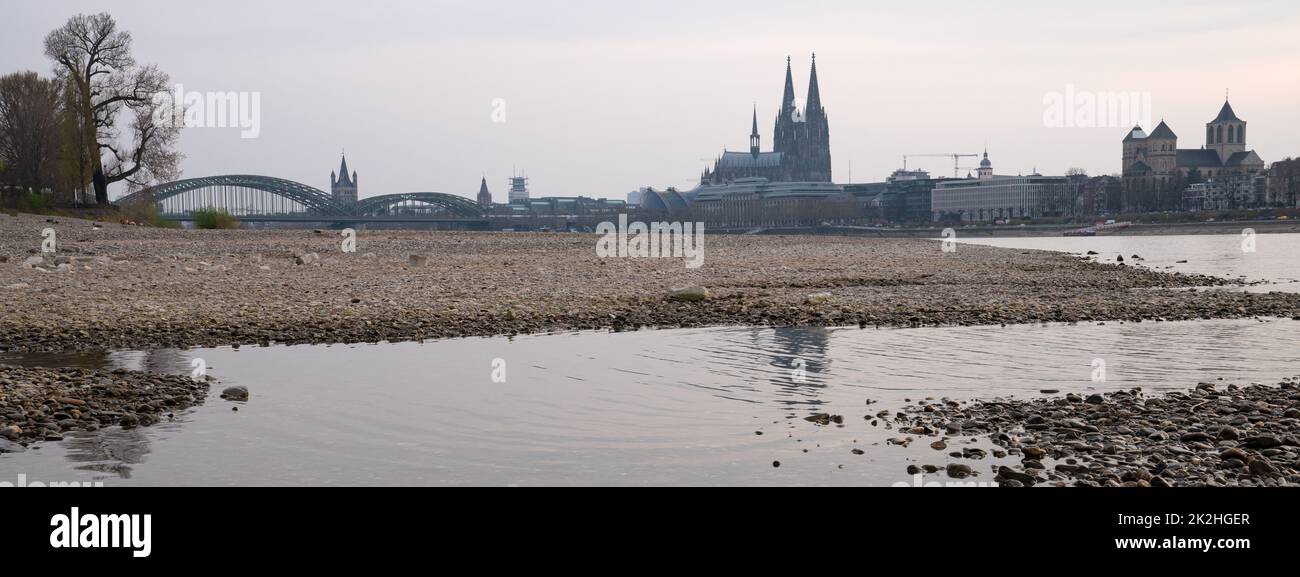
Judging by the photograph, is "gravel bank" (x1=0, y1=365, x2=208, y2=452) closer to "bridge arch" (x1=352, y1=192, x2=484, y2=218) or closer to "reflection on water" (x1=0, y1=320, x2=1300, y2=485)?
"reflection on water" (x1=0, y1=320, x2=1300, y2=485)

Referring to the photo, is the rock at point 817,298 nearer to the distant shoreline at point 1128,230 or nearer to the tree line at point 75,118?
the tree line at point 75,118

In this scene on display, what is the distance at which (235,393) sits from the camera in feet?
38.5

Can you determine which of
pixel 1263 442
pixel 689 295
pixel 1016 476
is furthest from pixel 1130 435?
pixel 689 295

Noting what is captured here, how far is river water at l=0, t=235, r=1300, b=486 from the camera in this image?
8.70 m

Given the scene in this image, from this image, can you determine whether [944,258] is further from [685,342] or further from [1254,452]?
[1254,452]

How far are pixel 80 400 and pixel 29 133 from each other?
4564 cm

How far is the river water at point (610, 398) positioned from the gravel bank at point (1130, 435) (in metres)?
0.59

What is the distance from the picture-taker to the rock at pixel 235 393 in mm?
11672

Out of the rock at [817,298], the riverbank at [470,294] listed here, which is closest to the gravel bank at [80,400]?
the riverbank at [470,294]

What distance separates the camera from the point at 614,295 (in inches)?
894

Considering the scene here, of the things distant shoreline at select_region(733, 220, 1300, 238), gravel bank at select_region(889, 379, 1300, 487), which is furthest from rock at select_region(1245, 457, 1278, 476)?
distant shoreline at select_region(733, 220, 1300, 238)

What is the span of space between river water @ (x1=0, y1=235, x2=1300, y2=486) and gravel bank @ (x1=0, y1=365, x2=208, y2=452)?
291 mm

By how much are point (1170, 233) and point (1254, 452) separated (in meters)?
137
